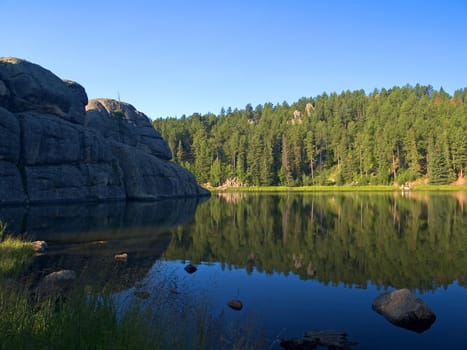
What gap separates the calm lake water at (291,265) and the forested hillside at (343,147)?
292ft

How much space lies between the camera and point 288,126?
163 meters

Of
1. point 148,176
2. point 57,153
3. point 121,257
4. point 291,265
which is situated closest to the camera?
point 121,257

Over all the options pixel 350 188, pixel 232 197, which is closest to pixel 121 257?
pixel 232 197

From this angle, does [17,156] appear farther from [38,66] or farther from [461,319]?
[461,319]

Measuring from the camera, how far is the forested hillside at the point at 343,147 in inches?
4651

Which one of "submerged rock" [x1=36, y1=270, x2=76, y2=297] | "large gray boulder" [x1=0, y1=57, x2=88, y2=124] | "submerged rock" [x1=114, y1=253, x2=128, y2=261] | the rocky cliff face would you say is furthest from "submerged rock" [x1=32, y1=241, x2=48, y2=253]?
"large gray boulder" [x1=0, y1=57, x2=88, y2=124]

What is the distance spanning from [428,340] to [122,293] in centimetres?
1039

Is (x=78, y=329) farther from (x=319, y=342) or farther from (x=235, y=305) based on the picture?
(x=235, y=305)

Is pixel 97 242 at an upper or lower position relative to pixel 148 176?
lower

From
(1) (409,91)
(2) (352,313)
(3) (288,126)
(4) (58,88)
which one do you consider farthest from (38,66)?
(1) (409,91)

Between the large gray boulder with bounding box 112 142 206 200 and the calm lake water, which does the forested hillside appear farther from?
the calm lake water

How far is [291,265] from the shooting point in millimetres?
20594

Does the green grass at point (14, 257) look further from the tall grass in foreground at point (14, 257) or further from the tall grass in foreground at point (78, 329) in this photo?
the tall grass in foreground at point (78, 329)

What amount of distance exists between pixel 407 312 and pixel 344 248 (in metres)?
12.1
